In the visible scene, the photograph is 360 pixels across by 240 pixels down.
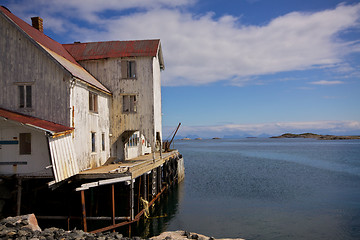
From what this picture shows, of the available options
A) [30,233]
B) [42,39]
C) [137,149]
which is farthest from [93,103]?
[137,149]

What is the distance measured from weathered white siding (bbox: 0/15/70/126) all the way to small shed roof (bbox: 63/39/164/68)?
664 centimetres

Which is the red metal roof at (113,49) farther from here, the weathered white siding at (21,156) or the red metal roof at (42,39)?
the weathered white siding at (21,156)

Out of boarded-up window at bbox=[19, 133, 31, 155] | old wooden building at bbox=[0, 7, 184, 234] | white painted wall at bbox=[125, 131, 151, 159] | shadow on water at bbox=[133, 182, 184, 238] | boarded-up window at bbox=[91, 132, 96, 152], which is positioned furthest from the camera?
white painted wall at bbox=[125, 131, 151, 159]

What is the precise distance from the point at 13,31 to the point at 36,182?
905cm

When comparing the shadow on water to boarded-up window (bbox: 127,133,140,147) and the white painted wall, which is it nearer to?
the white painted wall

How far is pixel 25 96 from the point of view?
734 inches

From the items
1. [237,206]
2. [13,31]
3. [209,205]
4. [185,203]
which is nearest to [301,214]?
[237,206]

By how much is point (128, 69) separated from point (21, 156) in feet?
35.9

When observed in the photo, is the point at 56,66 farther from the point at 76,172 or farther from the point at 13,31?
the point at 76,172

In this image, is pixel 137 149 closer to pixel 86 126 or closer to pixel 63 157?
pixel 86 126

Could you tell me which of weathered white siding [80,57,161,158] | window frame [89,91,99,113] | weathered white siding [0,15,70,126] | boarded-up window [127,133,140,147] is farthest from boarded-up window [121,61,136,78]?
weathered white siding [0,15,70,126]

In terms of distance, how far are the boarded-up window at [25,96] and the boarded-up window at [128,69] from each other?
7.80 meters

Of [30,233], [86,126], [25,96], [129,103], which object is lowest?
[30,233]

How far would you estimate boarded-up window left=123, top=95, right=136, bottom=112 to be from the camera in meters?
24.8
